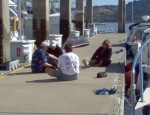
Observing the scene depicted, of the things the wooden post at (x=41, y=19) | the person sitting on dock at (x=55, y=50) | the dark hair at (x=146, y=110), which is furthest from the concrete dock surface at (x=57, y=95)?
the wooden post at (x=41, y=19)

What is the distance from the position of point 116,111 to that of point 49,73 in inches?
174

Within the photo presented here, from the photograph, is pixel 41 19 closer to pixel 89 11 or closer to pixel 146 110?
pixel 146 110

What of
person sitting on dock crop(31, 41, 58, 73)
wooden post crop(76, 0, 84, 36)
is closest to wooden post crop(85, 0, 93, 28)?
wooden post crop(76, 0, 84, 36)

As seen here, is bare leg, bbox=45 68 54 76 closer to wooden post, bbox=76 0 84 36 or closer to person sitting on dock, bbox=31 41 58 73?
person sitting on dock, bbox=31 41 58 73

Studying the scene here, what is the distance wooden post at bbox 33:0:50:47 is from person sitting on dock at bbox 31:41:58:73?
8.16m

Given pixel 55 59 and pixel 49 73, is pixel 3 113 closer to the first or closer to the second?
pixel 49 73

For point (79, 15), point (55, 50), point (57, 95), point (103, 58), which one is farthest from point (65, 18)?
point (57, 95)

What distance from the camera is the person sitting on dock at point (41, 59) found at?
13.7 m

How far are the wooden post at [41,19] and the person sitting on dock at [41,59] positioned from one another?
816 centimetres

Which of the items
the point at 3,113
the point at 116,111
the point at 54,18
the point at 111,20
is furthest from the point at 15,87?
the point at 111,20

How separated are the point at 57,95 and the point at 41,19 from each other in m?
12.5

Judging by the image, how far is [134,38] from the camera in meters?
26.8

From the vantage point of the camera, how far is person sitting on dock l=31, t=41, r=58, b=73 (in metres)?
13.7

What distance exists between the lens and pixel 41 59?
13.7 meters
